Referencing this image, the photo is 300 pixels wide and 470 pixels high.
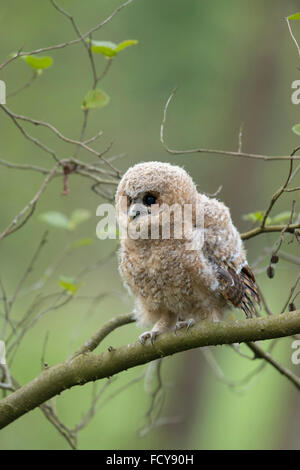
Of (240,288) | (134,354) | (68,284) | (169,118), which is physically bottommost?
(134,354)

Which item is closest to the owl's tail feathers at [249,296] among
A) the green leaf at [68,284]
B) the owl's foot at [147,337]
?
the owl's foot at [147,337]

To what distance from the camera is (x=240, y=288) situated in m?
2.83

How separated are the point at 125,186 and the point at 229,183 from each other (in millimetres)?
5289

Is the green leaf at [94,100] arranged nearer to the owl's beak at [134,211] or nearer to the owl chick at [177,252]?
the owl chick at [177,252]

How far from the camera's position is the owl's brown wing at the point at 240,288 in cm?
279

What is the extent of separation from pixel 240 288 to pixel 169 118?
5188 millimetres

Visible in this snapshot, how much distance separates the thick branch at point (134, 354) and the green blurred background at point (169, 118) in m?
3.78

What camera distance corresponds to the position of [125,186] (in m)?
2.76

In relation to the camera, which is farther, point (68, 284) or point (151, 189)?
point (68, 284)

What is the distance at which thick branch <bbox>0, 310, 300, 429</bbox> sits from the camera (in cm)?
228

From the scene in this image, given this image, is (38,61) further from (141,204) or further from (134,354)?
(134,354)

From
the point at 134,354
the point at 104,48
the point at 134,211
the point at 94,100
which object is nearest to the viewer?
the point at 134,354

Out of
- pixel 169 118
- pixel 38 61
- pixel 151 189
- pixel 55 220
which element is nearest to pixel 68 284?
pixel 55 220
